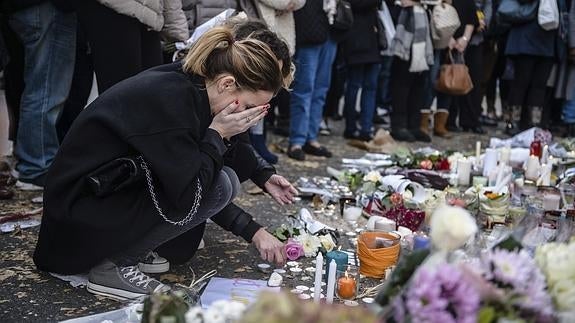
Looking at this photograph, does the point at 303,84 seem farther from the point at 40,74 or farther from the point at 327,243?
the point at 327,243

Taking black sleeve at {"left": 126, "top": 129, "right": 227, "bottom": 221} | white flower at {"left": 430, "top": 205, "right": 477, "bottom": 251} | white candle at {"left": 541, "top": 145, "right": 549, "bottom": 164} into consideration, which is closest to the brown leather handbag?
white candle at {"left": 541, "top": 145, "right": 549, "bottom": 164}

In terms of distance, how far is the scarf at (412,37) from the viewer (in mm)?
6332

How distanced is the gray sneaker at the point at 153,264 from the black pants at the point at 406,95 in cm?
426

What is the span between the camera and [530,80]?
7.12 meters

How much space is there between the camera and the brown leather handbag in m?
6.80

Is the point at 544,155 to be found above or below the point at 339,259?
below

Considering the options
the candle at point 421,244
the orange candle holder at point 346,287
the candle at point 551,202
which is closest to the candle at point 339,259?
the orange candle holder at point 346,287

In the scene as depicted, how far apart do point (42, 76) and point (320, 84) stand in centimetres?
250

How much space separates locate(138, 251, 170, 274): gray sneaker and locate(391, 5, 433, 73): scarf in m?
4.08

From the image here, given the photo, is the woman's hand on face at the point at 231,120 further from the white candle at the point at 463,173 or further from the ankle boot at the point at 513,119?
the ankle boot at the point at 513,119

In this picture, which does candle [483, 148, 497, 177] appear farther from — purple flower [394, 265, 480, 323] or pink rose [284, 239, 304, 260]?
purple flower [394, 265, 480, 323]

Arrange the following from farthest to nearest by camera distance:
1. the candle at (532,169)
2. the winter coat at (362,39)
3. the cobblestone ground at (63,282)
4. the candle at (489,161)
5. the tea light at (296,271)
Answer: the winter coat at (362,39) < the candle at (489,161) < the candle at (532,169) < the tea light at (296,271) < the cobblestone ground at (63,282)

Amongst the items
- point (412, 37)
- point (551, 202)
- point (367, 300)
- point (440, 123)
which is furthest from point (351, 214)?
point (440, 123)

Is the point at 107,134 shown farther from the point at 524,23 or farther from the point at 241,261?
the point at 524,23
